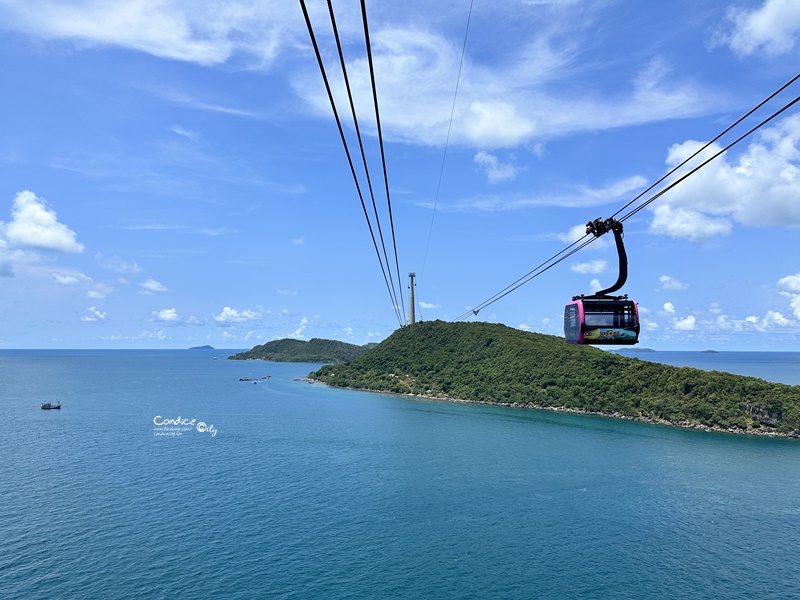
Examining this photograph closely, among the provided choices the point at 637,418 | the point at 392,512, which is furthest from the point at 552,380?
the point at 392,512

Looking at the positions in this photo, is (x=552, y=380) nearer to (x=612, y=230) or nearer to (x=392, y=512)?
(x=392, y=512)

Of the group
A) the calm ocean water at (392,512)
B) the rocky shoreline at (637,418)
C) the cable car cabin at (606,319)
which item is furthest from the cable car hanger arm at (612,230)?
the rocky shoreline at (637,418)

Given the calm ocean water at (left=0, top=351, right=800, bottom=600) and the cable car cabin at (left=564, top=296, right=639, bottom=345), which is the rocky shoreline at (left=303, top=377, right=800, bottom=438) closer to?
the calm ocean water at (left=0, top=351, right=800, bottom=600)

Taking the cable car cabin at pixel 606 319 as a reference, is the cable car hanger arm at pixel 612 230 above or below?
above

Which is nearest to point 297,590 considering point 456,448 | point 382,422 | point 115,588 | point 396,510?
point 115,588

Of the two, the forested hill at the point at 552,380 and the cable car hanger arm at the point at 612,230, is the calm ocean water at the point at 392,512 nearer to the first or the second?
the forested hill at the point at 552,380
